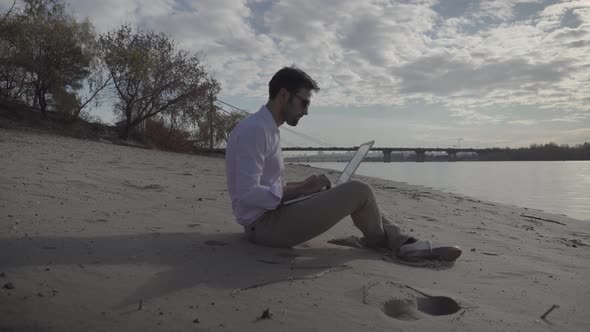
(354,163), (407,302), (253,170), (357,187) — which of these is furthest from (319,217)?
(354,163)

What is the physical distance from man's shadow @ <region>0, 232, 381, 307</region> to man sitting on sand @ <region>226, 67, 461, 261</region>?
0.16 metres

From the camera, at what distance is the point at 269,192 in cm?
260

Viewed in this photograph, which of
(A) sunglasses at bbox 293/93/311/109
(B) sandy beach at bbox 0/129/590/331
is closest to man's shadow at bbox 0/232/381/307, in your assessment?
(B) sandy beach at bbox 0/129/590/331

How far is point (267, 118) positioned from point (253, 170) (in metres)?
0.38

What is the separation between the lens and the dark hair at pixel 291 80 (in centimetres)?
272

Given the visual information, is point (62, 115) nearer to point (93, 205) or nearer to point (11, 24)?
point (11, 24)

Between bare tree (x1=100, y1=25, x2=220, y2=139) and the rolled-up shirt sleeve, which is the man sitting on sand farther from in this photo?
bare tree (x1=100, y1=25, x2=220, y2=139)

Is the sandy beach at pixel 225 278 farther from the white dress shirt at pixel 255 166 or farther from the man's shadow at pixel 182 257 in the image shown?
the white dress shirt at pixel 255 166

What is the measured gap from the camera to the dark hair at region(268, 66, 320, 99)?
272cm

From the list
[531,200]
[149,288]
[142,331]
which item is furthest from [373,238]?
[531,200]

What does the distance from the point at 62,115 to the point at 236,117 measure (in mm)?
13945

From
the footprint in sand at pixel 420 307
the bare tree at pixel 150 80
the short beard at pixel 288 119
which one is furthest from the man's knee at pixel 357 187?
the bare tree at pixel 150 80

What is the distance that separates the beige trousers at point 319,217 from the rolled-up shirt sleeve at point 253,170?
156 millimetres

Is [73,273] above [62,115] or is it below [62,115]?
below
